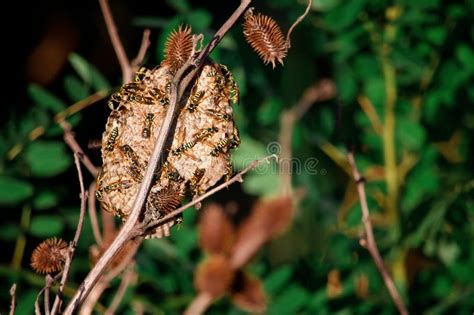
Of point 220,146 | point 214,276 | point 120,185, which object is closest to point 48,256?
point 120,185

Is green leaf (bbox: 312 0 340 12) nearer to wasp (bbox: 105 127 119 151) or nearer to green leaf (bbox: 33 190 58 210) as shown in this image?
green leaf (bbox: 33 190 58 210)

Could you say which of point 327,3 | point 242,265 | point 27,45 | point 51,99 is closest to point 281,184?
point 242,265

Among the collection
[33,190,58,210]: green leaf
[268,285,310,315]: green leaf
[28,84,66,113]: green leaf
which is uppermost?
[28,84,66,113]: green leaf

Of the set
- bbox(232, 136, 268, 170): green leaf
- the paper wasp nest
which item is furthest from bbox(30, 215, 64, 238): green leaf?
the paper wasp nest

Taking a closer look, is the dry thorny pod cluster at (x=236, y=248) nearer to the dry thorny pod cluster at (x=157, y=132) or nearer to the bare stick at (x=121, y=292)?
the bare stick at (x=121, y=292)

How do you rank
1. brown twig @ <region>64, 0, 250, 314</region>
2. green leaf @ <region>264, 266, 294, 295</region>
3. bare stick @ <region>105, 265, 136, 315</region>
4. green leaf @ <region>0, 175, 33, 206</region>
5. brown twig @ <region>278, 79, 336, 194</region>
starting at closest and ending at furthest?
brown twig @ <region>64, 0, 250, 314</region> < bare stick @ <region>105, 265, 136, 315</region> < green leaf @ <region>0, 175, 33, 206</region> < green leaf @ <region>264, 266, 294, 295</region> < brown twig @ <region>278, 79, 336, 194</region>

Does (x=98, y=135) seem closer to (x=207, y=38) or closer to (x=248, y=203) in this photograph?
(x=207, y=38)

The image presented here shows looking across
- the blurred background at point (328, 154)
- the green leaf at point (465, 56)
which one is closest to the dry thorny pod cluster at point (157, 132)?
the blurred background at point (328, 154)
